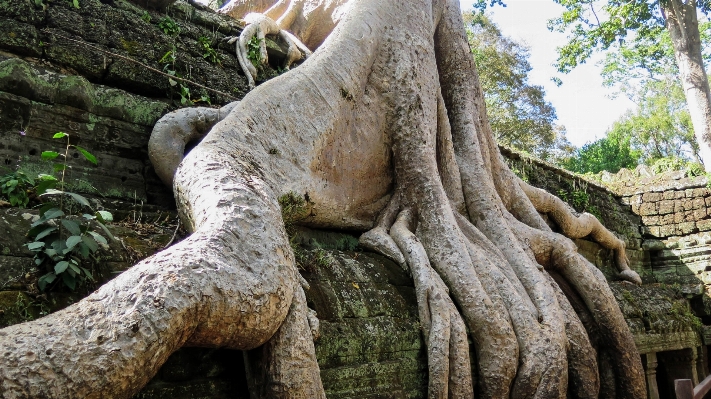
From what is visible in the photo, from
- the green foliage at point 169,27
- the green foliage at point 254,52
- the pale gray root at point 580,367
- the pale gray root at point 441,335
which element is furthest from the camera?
the green foliage at point 254,52

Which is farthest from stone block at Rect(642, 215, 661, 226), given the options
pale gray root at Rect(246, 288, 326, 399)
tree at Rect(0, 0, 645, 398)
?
pale gray root at Rect(246, 288, 326, 399)

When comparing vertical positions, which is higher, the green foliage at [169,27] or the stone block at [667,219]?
the stone block at [667,219]

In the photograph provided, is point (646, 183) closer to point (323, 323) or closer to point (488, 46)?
point (323, 323)

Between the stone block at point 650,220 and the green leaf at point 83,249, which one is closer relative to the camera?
the green leaf at point 83,249

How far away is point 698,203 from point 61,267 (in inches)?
359

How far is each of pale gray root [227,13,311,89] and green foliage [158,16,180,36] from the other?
1.50 ft

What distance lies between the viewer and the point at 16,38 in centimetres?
321

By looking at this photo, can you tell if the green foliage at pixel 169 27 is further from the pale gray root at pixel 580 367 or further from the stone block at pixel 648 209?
the stone block at pixel 648 209

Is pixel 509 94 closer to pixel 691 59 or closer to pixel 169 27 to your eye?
pixel 691 59

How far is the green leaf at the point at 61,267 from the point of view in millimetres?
1990

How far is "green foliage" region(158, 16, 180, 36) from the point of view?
408 centimetres

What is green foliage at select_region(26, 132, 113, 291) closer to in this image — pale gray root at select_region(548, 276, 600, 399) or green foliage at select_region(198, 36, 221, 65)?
green foliage at select_region(198, 36, 221, 65)

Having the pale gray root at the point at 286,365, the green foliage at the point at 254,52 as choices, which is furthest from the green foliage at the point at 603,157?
the pale gray root at the point at 286,365

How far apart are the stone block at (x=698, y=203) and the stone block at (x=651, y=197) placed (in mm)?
437
